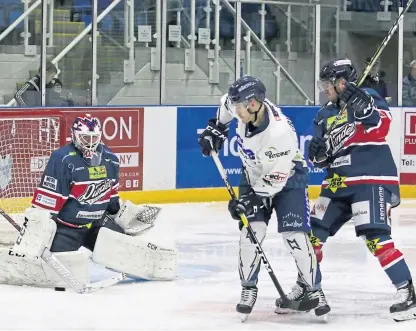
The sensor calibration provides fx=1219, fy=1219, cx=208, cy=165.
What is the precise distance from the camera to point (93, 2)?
10.4 m

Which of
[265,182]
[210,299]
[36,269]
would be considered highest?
[265,182]

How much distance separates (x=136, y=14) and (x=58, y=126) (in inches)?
65.8

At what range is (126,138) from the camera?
401 inches

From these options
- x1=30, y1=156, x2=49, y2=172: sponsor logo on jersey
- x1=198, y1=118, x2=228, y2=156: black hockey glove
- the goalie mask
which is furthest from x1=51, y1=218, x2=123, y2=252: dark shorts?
x1=30, y1=156, x2=49, y2=172: sponsor logo on jersey

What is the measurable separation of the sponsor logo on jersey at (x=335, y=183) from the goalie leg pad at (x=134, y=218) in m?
1.38

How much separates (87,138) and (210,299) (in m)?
1.07

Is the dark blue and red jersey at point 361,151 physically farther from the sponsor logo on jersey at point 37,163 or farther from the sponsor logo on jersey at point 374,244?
the sponsor logo on jersey at point 37,163

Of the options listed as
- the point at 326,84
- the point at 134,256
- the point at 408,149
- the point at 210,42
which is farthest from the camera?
the point at 408,149

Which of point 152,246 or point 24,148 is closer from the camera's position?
point 152,246

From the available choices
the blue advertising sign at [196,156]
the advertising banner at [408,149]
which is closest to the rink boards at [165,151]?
the blue advertising sign at [196,156]

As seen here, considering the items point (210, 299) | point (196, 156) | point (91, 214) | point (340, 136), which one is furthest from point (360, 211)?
point (196, 156)

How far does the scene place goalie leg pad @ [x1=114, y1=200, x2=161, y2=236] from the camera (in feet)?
22.2

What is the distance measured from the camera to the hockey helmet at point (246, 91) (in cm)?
538

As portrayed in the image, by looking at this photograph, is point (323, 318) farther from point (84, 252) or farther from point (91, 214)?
point (91, 214)
